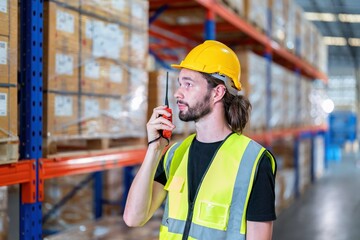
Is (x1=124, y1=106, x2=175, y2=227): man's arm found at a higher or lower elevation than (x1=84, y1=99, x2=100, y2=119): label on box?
lower

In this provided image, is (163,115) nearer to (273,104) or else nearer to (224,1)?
(224,1)

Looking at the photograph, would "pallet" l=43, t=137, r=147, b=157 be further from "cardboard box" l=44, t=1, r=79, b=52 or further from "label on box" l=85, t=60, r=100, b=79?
"cardboard box" l=44, t=1, r=79, b=52

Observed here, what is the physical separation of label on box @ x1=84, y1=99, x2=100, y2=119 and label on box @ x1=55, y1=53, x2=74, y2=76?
10.1 inches

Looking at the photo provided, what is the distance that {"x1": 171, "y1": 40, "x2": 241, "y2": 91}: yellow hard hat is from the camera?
7.23ft

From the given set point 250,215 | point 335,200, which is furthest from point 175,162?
point 335,200

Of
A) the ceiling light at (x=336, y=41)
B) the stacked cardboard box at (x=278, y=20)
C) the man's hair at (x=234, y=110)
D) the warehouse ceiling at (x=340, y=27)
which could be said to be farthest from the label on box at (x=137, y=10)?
the ceiling light at (x=336, y=41)

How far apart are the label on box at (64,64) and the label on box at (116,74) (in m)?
0.44

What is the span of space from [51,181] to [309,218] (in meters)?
5.12

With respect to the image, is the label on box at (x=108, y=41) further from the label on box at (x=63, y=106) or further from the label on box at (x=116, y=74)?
the label on box at (x=63, y=106)

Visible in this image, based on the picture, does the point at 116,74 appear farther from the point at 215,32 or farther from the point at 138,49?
the point at 215,32

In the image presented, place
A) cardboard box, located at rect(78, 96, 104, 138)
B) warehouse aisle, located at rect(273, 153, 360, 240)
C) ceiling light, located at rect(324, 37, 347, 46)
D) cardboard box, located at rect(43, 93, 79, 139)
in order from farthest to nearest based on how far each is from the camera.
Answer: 1. ceiling light, located at rect(324, 37, 347, 46)
2. warehouse aisle, located at rect(273, 153, 360, 240)
3. cardboard box, located at rect(78, 96, 104, 138)
4. cardboard box, located at rect(43, 93, 79, 139)

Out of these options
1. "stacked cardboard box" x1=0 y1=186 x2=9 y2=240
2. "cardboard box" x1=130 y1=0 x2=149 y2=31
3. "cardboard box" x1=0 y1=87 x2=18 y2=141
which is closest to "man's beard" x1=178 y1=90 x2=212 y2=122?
"cardboard box" x1=0 y1=87 x2=18 y2=141

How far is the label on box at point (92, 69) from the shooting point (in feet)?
10.3

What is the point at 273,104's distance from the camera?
7758 mm
